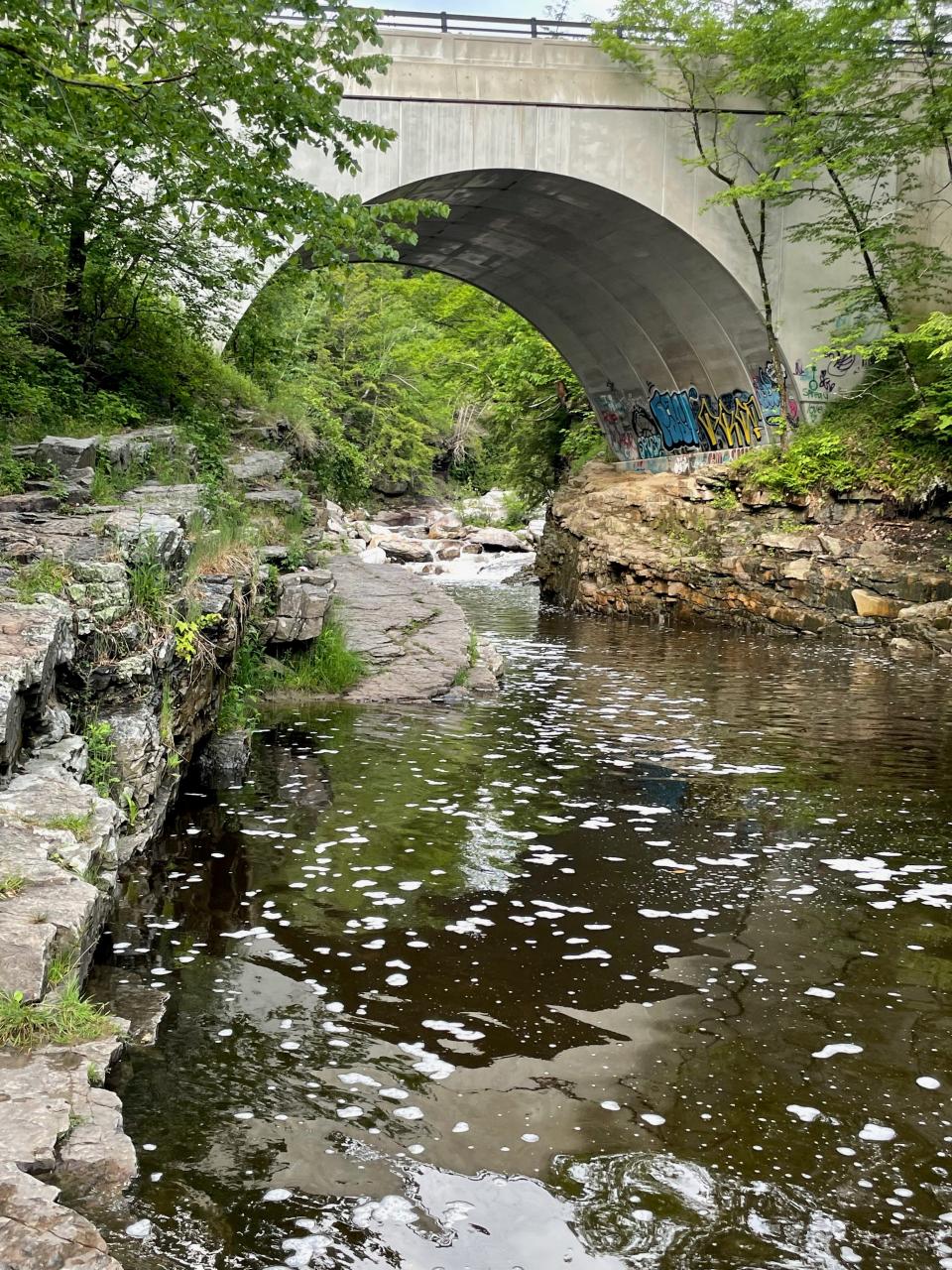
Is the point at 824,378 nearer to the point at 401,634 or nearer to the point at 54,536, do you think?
the point at 401,634

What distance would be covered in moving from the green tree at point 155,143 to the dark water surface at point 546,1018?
19.1ft

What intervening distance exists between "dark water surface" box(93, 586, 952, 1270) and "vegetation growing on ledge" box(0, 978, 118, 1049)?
257mm

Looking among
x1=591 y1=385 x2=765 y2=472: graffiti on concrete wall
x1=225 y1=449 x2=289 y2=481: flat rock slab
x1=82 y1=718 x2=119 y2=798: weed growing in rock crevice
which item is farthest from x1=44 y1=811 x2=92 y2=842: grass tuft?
x1=591 y1=385 x2=765 y2=472: graffiti on concrete wall

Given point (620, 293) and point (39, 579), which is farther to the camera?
point (620, 293)

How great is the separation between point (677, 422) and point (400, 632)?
13.1 m

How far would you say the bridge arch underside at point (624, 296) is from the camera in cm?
2064

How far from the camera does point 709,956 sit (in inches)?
204

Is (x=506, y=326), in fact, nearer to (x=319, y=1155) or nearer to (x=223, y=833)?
(x=223, y=833)

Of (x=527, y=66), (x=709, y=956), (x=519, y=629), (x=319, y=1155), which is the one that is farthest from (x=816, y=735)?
(x=527, y=66)

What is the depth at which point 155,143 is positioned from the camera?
10.8 m

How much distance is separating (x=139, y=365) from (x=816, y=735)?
10662mm

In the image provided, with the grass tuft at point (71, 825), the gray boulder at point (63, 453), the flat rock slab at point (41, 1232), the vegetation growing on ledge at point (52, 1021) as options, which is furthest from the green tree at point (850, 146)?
the flat rock slab at point (41, 1232)

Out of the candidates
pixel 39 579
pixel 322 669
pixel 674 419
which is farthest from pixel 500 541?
pixel 39 579

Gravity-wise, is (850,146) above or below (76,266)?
above
